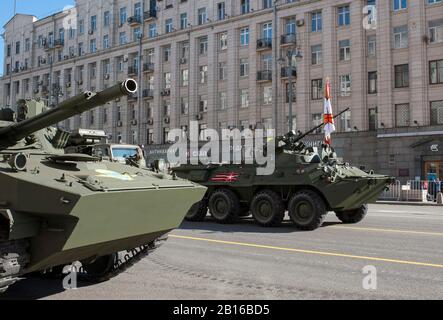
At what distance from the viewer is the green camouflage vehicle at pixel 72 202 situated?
196 inches

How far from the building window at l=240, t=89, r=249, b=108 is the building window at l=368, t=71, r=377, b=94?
973cm

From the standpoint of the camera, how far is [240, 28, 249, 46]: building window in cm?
3988

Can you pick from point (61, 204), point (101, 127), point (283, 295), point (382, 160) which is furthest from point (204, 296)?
point (101, 127)

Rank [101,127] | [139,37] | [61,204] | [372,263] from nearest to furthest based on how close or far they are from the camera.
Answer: [61,204]
[372,263]
[139,37]
[101,127]

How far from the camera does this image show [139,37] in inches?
1849

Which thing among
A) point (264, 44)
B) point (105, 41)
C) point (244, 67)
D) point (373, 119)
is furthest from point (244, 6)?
point (105, 41)

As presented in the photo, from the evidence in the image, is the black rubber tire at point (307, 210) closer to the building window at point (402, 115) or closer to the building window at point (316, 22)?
the building window at point (402, 115)

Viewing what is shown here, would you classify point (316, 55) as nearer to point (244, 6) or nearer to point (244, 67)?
point (244, 67)

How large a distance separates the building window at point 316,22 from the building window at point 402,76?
6633 millimetres

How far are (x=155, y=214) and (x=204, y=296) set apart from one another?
3.62ft

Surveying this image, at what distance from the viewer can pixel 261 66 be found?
38.9m
